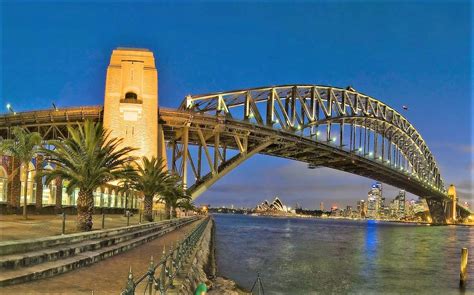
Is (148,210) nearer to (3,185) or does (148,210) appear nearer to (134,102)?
(3,185)

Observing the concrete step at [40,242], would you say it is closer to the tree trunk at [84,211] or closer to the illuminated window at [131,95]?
the tree trunk at [84,211]

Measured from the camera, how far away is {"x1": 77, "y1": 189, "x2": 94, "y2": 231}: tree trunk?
24172 mm

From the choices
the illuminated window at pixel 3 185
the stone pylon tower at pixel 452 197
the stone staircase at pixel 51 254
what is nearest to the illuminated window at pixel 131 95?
the illuminated window at pixel 3 185

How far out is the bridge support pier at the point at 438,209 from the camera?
17300 centimetres

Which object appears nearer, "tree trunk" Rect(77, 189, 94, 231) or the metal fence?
the metal fence

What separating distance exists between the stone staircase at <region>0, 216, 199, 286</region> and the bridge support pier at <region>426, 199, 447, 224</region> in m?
167

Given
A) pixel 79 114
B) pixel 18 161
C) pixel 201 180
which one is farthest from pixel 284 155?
pixel 18 161

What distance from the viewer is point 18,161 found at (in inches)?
1318

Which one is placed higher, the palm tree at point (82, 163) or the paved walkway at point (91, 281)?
the palm tree at point (82, 163)

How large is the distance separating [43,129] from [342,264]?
164ft

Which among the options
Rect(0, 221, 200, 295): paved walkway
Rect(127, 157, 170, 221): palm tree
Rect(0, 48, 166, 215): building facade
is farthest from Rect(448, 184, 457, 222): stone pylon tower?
Rect(0, 221, 200, 295): paved walkway

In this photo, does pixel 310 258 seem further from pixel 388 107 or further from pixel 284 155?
pixel 388 107

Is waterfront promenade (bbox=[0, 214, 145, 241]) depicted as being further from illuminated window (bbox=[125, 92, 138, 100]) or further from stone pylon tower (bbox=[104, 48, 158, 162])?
illuminated window (bbox=[125, 92, 138, 100])

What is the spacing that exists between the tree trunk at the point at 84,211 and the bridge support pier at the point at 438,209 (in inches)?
6460
